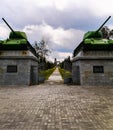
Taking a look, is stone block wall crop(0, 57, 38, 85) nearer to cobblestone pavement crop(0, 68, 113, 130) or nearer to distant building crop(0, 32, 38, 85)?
distant building crop(0, 32, 38, 85)

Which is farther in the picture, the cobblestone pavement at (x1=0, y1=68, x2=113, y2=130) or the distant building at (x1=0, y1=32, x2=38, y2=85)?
the distant building at (x1=0, y1=32, x2=38, y2=85)

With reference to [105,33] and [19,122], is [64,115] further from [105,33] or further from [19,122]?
[105,33]

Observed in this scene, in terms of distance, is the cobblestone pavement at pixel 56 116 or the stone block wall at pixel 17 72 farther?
the stone block wall at pixel 17 72

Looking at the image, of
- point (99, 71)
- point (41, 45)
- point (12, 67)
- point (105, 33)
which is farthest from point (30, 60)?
point (41, 45)

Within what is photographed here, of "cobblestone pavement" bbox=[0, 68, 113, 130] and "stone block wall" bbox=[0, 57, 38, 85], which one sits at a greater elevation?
"stone block wall" bbox=[0, 57, 38, 85]

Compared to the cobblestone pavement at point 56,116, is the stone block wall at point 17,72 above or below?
above

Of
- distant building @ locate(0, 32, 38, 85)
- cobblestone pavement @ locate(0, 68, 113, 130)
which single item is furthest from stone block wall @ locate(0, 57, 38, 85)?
cobblestone pavement @ locate(0, 68, 113, 130)

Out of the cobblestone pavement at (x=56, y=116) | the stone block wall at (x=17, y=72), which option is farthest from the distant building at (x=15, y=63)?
the cobblestone pavement at (x=56, y=116)

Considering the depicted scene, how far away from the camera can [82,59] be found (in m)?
13.8

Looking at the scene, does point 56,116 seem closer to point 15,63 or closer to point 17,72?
point 17,72

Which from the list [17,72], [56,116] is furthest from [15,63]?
[56,116]

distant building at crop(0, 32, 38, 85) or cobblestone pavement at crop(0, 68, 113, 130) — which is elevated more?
distant building at crop(0, 32, 38, 85)

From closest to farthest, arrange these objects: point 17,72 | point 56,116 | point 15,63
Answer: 1. point 56,116
2. point 17,72
3. point 15,63

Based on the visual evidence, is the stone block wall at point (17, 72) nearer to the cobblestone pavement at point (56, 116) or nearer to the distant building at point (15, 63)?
the distant building at point (15, 63)
